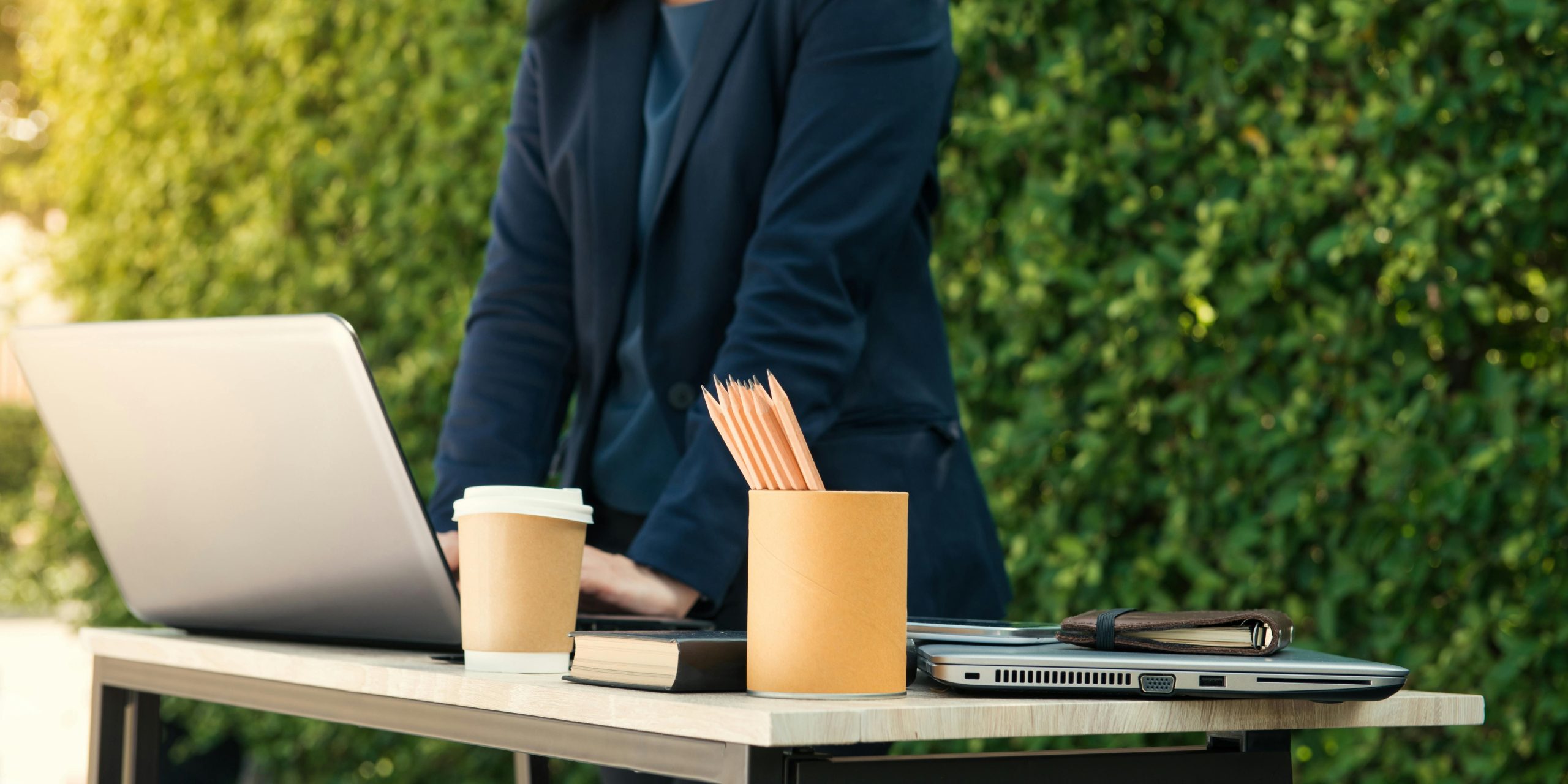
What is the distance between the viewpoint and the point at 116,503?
4.51ft

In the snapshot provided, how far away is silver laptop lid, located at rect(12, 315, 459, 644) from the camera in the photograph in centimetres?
113

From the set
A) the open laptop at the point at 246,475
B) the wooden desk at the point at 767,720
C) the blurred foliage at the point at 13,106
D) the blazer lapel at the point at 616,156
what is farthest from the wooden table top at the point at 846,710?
the blurred foliage at the point at 13,106

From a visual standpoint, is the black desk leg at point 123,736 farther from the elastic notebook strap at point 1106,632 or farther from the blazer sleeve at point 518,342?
the elastic notebook strap at point 1106,632

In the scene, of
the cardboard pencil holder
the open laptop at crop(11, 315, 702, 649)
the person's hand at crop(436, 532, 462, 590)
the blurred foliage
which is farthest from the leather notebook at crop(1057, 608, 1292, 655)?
the blurred foliage

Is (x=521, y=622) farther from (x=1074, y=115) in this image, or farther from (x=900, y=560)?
(x=1074, y=115)

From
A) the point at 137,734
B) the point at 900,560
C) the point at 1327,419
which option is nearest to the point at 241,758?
the point at 137,734

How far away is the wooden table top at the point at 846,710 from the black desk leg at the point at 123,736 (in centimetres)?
39

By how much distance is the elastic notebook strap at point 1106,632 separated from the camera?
960mm

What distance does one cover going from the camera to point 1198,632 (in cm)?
95

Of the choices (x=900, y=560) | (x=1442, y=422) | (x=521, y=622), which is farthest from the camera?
(x=1442, y=422)

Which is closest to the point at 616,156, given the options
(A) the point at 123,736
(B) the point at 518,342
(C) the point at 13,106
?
(B) the point at 518,342

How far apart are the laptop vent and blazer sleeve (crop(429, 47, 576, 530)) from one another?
78 cm

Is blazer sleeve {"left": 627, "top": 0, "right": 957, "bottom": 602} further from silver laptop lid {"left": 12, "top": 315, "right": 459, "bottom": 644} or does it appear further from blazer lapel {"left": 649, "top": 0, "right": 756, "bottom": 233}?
silver laptop lid {"left": 12, "top": 315, "right": 459, "bottom": 644}

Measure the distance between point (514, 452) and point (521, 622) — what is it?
0.58 metres
